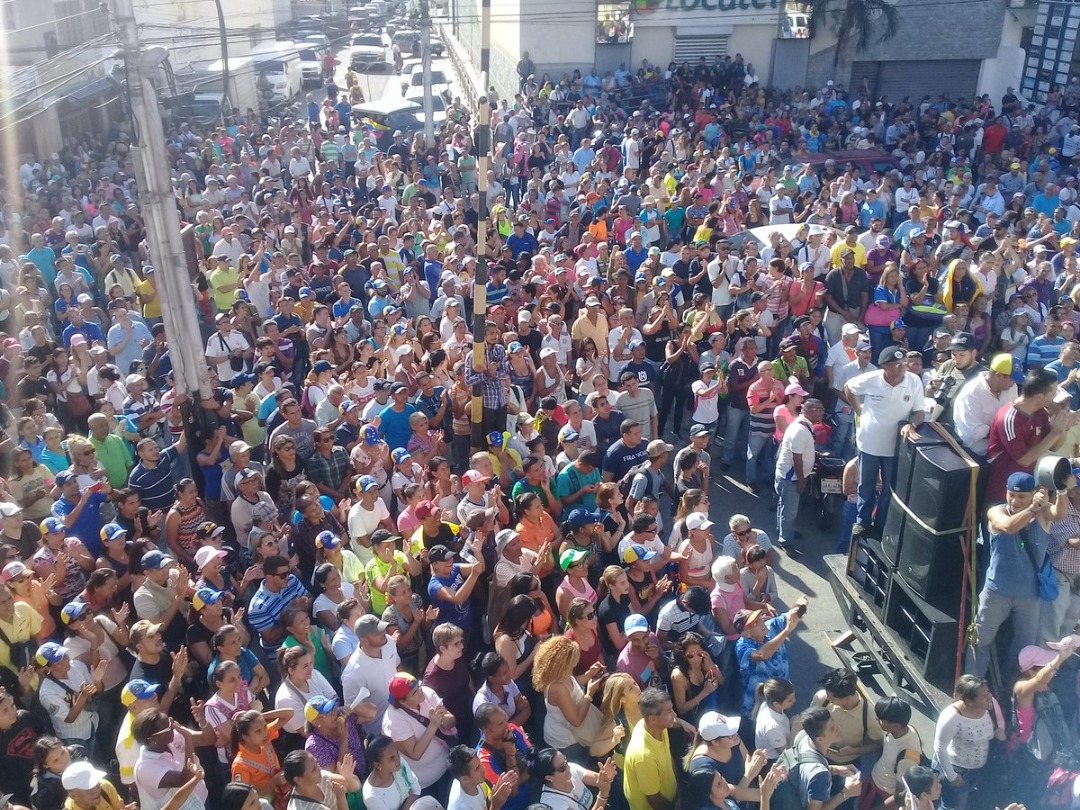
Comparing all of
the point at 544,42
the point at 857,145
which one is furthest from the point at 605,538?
the point at 544,42

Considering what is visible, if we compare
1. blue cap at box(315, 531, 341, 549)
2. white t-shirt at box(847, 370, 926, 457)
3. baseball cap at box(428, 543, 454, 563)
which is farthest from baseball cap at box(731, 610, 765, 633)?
blue cap at box(315, 531, 341, 549)

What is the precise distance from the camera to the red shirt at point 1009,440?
5.79 metres

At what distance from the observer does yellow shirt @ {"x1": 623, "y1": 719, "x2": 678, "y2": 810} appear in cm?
482

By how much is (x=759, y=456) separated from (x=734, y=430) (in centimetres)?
38

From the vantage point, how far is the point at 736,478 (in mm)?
9344

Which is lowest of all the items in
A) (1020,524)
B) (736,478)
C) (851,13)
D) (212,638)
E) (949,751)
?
(736,478)

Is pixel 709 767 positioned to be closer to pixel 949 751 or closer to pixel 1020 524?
pixel 949 751

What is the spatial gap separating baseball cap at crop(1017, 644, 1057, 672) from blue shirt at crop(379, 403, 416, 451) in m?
4.61

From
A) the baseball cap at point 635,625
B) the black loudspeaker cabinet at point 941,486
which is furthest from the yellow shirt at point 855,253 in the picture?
the baseball cap at point 635,625

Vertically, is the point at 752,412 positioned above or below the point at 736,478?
above

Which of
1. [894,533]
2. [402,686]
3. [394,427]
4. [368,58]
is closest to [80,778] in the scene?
[402,686]

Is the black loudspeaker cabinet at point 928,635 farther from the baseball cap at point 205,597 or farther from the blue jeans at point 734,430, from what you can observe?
the baseball cap at point 205,597

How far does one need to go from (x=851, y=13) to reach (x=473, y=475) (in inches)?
929

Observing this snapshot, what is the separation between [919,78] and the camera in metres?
26.7
